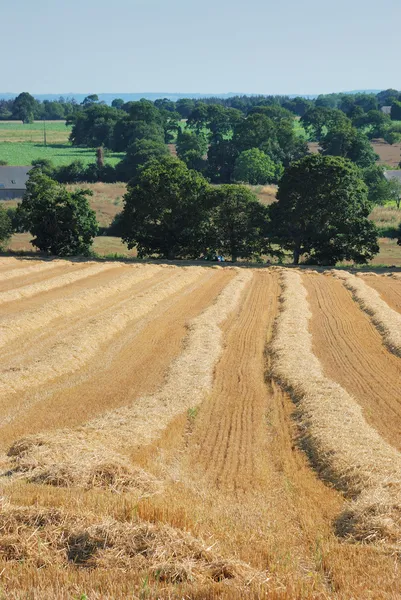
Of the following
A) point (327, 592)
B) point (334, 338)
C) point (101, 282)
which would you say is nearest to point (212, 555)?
point (327, 592)

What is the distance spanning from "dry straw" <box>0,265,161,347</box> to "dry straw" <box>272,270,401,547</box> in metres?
10.6

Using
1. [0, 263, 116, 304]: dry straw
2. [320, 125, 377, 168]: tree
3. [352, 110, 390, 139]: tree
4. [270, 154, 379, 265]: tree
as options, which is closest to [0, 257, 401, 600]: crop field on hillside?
[0, 263, 116, 304]: dry straw

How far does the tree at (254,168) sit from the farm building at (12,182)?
38.3 metres

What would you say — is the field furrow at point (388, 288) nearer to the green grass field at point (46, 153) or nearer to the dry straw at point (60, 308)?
the dry straw at point (60, 308)

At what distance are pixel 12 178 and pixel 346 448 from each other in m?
107

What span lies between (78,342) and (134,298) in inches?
453

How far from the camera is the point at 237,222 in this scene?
204ft

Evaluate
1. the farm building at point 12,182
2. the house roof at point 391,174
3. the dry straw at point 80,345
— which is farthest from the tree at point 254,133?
the dry straw at point 80,345

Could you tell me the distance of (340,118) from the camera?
583ft

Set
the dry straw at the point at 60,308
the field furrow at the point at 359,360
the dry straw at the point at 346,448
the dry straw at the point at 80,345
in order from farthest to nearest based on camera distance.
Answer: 1. the dry straw at the point at 60,308
2. the dry straw at the point at 80,345
3. the field furrow at the point at 359,360
4. the dry straw at the point at 346,448

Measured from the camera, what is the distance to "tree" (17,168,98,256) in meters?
61.2

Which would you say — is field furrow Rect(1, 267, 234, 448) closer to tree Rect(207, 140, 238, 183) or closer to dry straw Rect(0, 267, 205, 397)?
dry straw Rect(0, 267, 205, 397)

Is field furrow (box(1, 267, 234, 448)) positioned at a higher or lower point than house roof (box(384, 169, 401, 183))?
lower

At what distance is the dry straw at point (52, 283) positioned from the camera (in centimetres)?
3753
